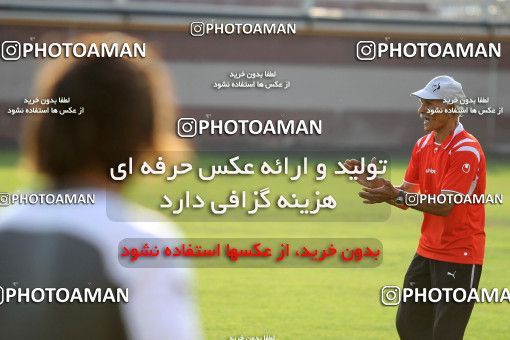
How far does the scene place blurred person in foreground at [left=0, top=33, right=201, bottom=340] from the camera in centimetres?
190

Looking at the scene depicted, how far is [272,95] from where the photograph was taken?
19984mm

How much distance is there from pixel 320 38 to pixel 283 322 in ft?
42.6

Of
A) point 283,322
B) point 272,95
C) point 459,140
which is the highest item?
point 272,95

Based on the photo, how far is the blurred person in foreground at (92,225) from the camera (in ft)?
6.22

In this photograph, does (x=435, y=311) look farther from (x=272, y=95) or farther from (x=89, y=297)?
(x=272, y=95)

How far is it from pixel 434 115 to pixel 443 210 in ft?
1.44

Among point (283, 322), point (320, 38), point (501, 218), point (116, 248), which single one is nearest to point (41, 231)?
point (116, 248)

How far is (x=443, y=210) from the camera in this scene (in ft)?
15.0
